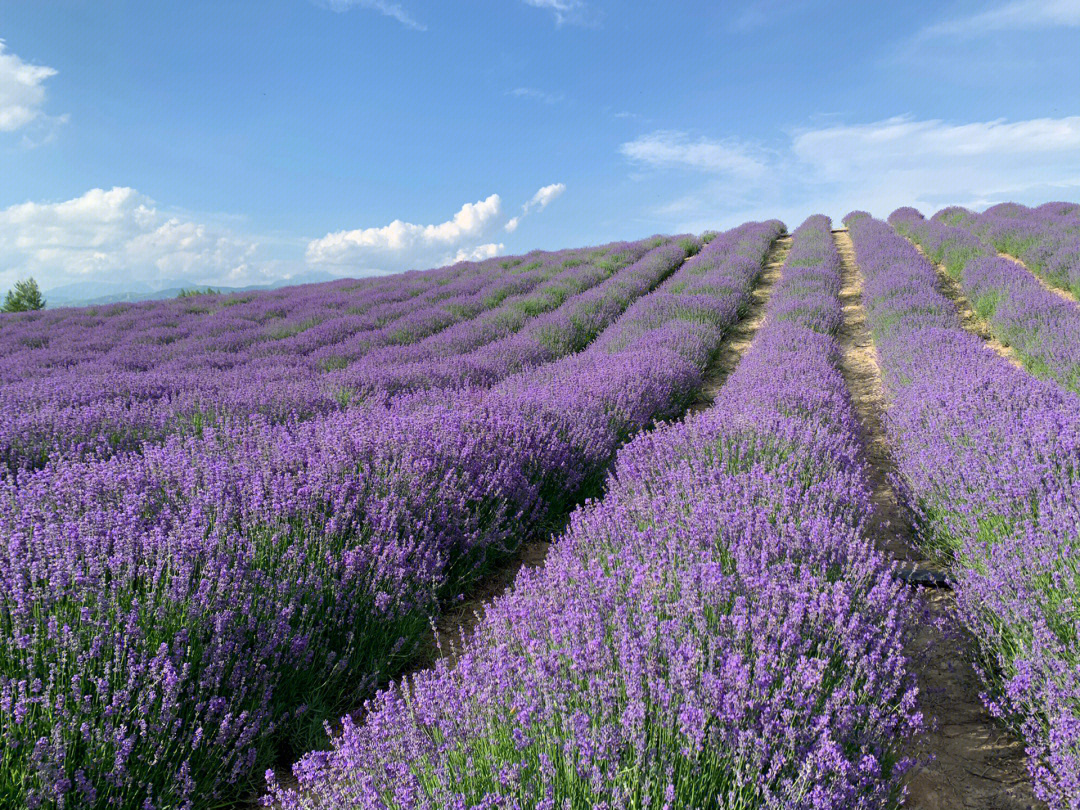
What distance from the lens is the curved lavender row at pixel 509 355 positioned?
5.53 meters

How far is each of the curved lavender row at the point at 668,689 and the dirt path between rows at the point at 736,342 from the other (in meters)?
2.34

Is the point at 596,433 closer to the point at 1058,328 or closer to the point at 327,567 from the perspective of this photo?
the point at 327,567

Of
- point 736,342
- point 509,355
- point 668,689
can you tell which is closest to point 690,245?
point 736,342

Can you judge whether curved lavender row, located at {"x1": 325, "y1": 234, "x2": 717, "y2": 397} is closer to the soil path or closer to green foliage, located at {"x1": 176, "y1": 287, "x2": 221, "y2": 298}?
the soil path


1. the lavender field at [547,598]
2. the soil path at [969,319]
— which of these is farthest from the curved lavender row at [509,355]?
the soil path at [969,319]

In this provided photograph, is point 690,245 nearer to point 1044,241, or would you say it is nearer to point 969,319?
point 1044,241

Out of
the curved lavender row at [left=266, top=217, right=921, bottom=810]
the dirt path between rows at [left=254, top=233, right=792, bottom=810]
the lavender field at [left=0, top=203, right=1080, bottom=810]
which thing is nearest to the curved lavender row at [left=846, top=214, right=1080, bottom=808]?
the lavender field at [left=0, top=203, right=1080, bottom=810]

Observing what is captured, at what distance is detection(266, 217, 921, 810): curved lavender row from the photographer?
133 cm

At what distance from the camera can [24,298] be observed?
22703 millimetres

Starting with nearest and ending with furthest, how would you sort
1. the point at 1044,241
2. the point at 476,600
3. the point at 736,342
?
the point at 476,600 → the point at 736,342 → the point at 1044,241

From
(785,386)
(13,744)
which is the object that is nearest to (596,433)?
(785,386)

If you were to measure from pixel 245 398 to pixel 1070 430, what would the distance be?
199 inches

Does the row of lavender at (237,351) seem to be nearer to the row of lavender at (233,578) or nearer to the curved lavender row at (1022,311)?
the row of lavender at (233,578)

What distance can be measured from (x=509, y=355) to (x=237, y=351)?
397 centimetres
